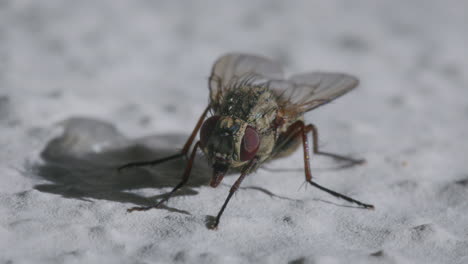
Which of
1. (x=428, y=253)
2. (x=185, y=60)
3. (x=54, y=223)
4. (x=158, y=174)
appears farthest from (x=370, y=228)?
(x=185, y=60)

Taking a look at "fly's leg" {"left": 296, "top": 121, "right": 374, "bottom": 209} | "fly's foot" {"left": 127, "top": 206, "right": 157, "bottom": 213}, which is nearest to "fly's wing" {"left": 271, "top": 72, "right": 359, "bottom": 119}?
"fly's leg" {"left": 296, "top": 121, "right": 374, "bottom": 209}

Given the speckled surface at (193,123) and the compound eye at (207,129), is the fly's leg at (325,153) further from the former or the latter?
the compound eye at (207,129)

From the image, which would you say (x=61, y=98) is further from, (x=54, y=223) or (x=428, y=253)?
(x=428, y=253)

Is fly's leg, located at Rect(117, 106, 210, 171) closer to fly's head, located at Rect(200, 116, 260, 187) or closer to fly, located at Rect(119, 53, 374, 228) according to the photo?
fly, located at Rect(119, 53, 374, 228)

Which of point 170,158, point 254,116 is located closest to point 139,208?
point 170,158

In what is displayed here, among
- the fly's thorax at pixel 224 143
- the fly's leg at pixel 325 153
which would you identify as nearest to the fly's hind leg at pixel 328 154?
the fly's leg at pixel 325 153
